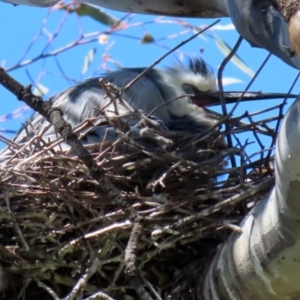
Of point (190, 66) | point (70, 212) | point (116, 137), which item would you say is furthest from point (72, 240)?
point (190, 66)

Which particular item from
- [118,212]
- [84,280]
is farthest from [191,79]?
[84,280]

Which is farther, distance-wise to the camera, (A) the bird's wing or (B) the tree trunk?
(A) the bird's wing

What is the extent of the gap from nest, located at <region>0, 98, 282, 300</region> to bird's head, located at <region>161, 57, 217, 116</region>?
74 centimetres

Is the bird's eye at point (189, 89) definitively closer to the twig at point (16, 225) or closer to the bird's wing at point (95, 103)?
the bird's wing at point (95, 103)

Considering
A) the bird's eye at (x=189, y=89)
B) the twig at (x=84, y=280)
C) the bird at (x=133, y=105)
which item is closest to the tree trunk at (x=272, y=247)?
the twig at (x=84, y=280)

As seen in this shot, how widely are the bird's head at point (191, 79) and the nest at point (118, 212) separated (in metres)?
0.74

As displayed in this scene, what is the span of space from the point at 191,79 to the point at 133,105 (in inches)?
24.5

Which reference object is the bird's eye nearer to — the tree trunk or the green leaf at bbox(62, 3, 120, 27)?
the green leaf at bbox(62, 3, 120, 27)

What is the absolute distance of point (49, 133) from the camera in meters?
2.87

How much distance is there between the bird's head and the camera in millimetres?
3295

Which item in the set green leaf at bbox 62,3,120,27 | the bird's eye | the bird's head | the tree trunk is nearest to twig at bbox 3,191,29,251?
the tree trunk

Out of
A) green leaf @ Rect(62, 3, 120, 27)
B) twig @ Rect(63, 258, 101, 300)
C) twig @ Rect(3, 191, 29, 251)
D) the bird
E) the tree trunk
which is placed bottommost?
the tree trunk

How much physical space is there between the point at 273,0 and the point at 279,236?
57cm

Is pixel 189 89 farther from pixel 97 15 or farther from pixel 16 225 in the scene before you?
pixel 16 225
